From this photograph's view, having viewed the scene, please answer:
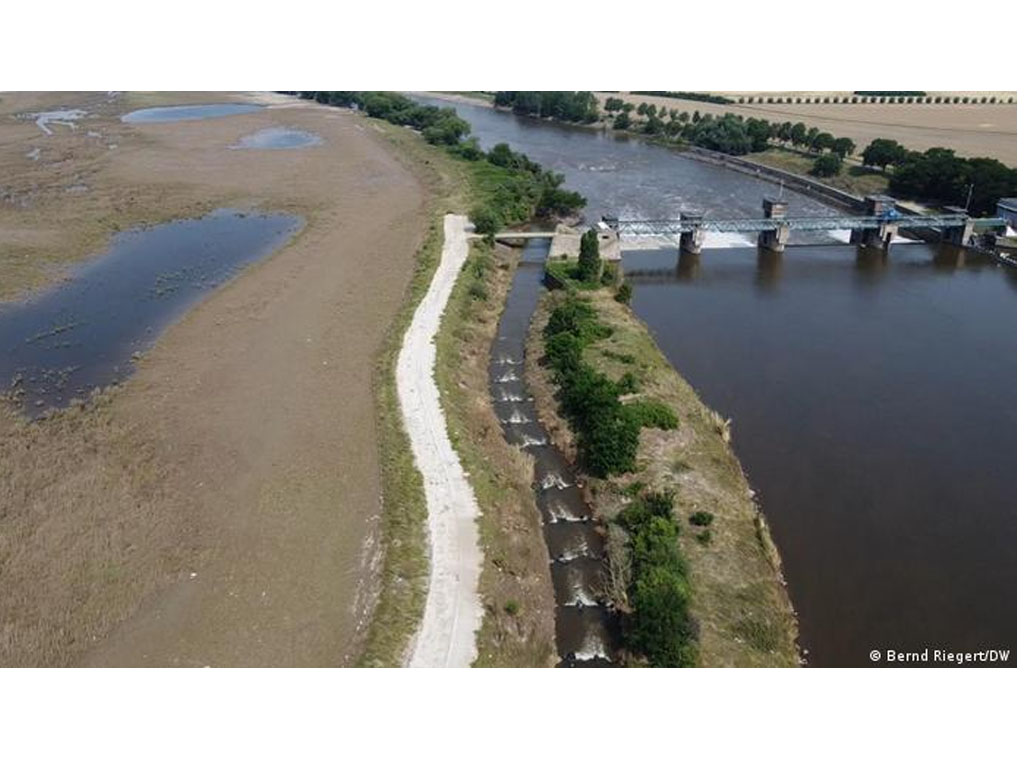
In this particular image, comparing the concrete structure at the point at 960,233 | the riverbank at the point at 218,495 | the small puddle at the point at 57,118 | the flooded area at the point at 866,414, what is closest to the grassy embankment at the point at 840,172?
the concrete structure at the point at 960,233

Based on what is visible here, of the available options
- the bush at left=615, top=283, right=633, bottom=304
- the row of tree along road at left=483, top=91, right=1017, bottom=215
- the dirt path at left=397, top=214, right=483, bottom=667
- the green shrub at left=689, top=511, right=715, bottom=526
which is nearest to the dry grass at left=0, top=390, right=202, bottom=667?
the dirt path at left=397, top=214, right=483, bottom=667

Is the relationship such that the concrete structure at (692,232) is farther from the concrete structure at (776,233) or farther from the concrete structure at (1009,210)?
the concrete structure at (1009,210)

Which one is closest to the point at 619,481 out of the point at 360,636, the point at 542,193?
the point at 360,636

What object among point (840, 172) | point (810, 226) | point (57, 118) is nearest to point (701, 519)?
point (810, 226)

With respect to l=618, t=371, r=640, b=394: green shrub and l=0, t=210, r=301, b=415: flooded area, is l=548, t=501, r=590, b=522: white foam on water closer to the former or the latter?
l=618, t=371, r=640, b=394: green shrub

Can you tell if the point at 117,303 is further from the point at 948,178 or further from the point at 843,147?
the point at 843,147
